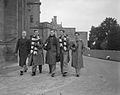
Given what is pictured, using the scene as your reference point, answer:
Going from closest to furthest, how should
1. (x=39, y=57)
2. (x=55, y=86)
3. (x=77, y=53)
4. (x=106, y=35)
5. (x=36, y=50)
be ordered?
(x=55, y=86) < (x=77, y=53) < (x=36, y=50) < (x=39, y=57) < (x=106, y=35)

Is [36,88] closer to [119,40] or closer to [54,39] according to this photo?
[54,39]

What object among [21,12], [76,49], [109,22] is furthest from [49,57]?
[109,22]

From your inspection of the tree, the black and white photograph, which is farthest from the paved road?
the tree

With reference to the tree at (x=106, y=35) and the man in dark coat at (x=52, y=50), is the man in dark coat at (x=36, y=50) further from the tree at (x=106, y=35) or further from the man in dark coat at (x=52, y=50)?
the tree at (x=106, y=35)

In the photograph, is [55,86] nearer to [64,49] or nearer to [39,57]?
[64,49]

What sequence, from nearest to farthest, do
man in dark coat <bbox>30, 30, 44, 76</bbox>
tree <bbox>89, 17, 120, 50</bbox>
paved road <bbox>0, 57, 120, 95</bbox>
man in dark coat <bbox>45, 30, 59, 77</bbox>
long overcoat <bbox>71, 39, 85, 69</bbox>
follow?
paved road <bbox>0, 57, 120, 95</bbox> < long overcoat <bbox>71, 39, 85, 69</bbox> < man in dark coat <bbox>45, 30, 59, 77</bbox> < man in dark coat <bbox>30, 30, 44, 76</bbox> < tree <bbox>89, 17, 120, 50</bbox>

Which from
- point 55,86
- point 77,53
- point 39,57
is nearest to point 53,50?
point 39,57

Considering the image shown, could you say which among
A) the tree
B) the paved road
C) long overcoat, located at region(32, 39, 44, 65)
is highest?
the tree

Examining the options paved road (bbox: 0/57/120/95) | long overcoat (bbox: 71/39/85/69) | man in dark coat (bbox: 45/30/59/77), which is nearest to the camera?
paved road (bbox: 0/57/120/95)

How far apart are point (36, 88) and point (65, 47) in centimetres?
353

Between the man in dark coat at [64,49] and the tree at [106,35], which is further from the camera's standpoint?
the tree at [106,35]

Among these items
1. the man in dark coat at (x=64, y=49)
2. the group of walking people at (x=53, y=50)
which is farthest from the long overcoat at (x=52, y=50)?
the man in dark coat at (x=64, y=49)

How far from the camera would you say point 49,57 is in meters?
11.6

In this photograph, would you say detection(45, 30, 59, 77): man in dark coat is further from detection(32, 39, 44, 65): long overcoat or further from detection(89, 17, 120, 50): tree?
detection(89, 17, 120, 50): tree
